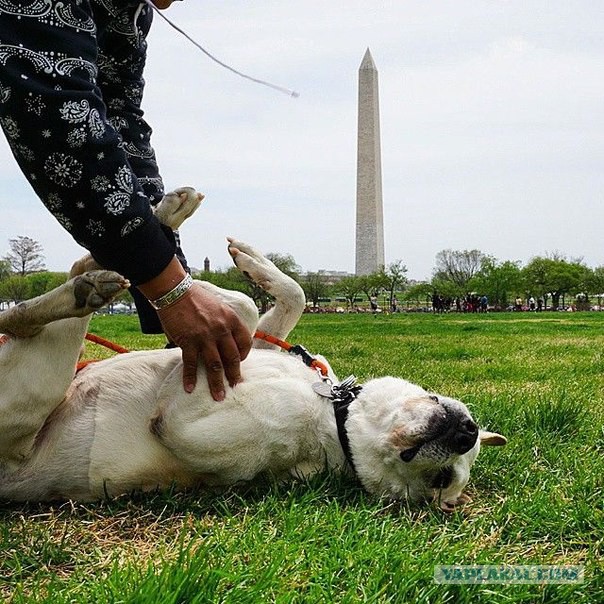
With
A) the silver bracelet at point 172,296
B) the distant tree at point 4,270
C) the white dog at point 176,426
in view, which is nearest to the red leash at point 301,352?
the white dog at point 176,426

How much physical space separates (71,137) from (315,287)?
192 ft

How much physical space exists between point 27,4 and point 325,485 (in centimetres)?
184

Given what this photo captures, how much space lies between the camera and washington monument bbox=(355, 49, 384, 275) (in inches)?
1731

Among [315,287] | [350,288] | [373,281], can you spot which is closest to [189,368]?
[373,281]

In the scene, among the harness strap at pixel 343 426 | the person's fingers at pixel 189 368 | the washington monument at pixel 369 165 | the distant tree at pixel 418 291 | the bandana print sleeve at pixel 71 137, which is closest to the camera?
the bandana print sleeve at pixel 71 137

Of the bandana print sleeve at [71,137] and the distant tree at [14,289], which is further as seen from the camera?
the distant tree at [14,289]

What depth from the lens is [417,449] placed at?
2.56 metres

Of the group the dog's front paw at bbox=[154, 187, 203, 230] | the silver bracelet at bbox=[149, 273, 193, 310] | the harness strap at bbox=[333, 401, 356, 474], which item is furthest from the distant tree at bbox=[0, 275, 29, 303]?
the silver bracelet at bbox=[149, 273, 193, 310]

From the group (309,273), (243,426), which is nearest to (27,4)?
(243,426)

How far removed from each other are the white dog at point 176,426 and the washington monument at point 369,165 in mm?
42648

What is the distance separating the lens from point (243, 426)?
2.53 m

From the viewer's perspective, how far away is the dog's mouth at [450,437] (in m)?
2.52

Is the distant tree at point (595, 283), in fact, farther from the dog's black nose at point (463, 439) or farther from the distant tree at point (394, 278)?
the dog's black nose at point (463, 439)

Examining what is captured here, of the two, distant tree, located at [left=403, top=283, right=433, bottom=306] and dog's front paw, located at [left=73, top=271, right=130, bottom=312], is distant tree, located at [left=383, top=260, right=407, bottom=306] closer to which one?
distant tree, located at [left=403, top=283, right=433, bottom=306]
